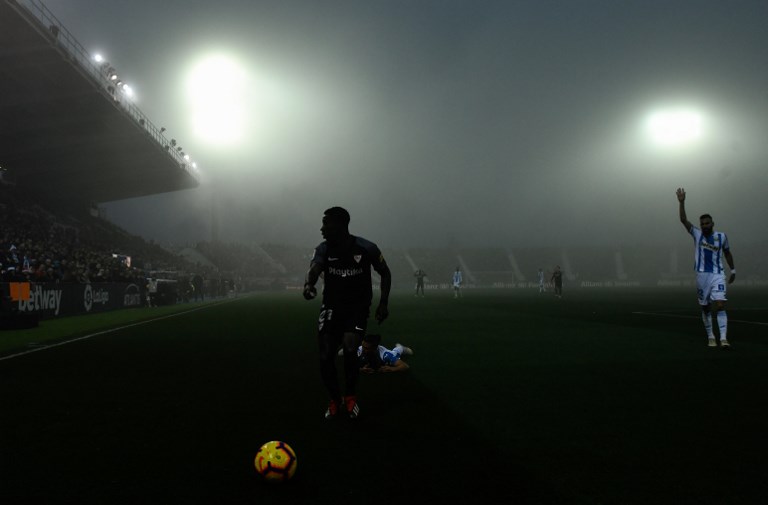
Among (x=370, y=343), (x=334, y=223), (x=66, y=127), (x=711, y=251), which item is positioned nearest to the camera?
(x=334, y=223)

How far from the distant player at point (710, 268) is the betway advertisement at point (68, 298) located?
53.3 ft

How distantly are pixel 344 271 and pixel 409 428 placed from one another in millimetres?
1485

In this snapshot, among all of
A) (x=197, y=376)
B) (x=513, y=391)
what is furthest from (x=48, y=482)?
(x=513, y=391)

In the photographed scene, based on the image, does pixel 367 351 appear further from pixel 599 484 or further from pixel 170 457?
pixel 599 484

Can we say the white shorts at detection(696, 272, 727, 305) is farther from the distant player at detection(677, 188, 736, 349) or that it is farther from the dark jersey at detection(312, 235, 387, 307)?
the dark jersey at detection(312, 235, 387, 307)

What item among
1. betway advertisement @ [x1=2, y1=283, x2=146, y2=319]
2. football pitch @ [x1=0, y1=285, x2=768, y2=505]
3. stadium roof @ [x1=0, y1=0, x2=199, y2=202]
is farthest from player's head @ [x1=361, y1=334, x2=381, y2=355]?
stadium roof @ [x1=0, y1=0, x2=199, y2=202]

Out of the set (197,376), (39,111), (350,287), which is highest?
(39,111)

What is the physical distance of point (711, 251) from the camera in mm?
9062

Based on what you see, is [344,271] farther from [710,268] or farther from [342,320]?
[710,268]

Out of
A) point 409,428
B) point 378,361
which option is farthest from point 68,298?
point 409,428

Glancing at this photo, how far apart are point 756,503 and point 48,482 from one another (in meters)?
3.96

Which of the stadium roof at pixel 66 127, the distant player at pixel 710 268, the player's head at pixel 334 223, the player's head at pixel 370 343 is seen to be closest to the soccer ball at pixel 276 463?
the player's head at pixel 334 223

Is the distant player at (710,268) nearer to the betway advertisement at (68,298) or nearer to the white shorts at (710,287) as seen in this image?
the white shorts at (710,287)

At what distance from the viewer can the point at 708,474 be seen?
3.23 meters
